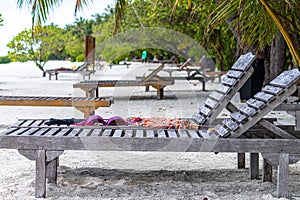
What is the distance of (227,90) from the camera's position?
484 cm

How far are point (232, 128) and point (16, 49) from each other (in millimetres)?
25997

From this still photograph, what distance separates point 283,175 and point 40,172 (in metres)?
1.87

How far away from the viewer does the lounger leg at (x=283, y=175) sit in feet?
13.0

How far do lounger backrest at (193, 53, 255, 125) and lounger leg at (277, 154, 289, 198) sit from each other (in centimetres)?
101

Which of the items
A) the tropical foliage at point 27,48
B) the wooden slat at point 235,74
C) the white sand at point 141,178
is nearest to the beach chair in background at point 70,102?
the white sand at point 141,178

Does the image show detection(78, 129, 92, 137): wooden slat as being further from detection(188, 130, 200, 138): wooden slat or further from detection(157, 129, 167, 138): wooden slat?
detection(188, 130, 200, 138): wooden slat

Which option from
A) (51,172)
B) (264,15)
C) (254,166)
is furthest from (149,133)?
(264,15)

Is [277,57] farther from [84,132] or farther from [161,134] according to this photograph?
[84,132]

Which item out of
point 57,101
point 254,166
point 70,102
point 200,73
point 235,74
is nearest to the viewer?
point 254,166

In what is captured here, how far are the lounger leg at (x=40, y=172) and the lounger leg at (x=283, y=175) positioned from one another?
181 centimetres

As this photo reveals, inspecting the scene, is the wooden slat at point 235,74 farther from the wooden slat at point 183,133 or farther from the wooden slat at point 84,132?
the wooden slat at point 84,132

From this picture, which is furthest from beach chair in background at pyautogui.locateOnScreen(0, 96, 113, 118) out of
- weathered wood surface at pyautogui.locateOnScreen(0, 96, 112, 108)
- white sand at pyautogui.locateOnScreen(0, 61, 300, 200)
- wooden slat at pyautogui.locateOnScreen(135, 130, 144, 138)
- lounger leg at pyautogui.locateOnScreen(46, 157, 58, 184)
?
wooden slat at pyautogui.locateOnScreen(135, 130, 144, 138)

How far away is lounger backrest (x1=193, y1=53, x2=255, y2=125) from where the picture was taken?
479 cm

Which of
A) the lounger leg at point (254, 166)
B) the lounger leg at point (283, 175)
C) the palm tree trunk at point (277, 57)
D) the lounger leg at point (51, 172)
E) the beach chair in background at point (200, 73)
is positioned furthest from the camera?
the beach chair in background at point (200, 73)
